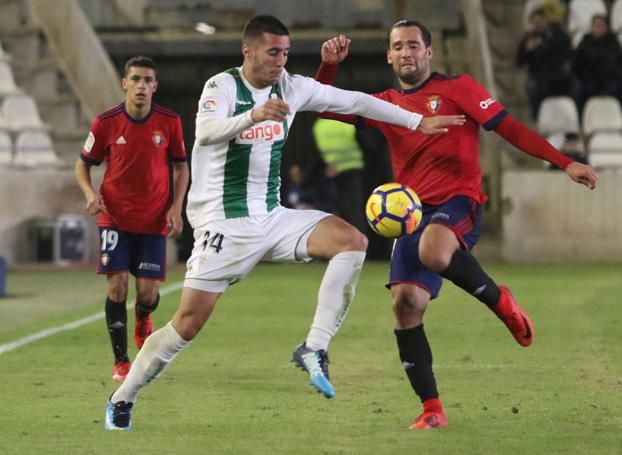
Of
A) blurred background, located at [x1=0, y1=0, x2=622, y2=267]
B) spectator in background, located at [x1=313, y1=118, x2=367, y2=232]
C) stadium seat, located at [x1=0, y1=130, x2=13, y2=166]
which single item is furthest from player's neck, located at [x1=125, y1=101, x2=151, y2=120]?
stadium seat, located at [x1=0, y1=130, x2=13, y2=166]

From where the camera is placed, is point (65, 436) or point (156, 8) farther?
point (156, 8)

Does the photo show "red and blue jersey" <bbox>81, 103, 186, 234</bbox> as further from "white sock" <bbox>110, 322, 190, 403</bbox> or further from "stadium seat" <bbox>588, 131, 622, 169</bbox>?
"stadium seat" <bbox>588, 131, 622, 169</bbox>

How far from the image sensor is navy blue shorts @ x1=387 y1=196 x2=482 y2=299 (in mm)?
8172

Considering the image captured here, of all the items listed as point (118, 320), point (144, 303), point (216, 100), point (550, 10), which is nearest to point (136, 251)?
point (144, 303)

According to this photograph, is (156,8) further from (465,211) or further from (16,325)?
(465,211)

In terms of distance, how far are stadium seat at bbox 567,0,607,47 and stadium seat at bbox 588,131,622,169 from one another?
2635 millimetres

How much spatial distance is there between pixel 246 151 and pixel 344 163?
13.8 meters

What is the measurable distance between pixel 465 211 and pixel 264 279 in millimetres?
10652

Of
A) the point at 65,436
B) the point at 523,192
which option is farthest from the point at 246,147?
the point at 523,192

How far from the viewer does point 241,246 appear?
7879 mm

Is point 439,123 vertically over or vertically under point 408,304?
over

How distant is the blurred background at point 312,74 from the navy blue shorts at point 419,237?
11311mm

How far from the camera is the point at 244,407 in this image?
8.88 metres

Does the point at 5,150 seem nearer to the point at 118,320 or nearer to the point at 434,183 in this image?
the point at 118,320
